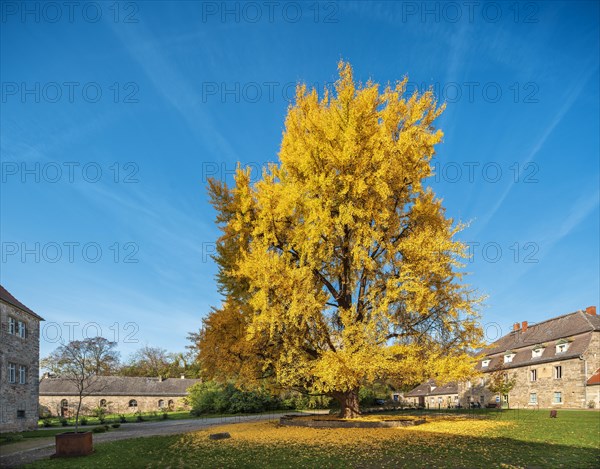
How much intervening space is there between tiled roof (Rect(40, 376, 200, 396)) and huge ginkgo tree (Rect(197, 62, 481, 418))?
38.4 metres

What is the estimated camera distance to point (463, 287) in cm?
2008

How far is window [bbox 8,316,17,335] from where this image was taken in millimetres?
27595

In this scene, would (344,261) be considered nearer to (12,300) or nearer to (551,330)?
(12,300)

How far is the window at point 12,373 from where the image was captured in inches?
1074

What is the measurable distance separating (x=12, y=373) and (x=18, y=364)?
83 centimetres


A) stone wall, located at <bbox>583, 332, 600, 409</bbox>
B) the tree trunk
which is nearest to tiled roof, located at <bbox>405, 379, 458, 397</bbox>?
stone wall, located at <bbox>583, 332, 600, 409</bbox>

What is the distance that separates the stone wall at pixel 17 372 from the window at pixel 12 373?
0.75 ft

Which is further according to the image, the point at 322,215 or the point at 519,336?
the point at 519,336

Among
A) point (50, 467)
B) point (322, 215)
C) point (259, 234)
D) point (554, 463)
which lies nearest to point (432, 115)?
point (322, 215)

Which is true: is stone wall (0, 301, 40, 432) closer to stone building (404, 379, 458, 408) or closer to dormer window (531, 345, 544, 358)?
stone building (404, 379, 458, 408)

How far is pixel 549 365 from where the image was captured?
137 ft

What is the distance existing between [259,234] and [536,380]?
37025 millimetres

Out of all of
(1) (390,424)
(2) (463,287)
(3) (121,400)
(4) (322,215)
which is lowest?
(3) (121,400)

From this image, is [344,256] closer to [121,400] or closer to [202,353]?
[202,353]
